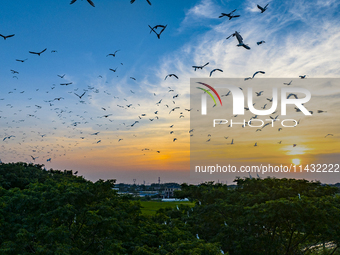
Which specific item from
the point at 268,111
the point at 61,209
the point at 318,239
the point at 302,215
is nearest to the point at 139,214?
the point at 61,209

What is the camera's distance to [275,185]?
23250 mm

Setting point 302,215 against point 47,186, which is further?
point 47,186

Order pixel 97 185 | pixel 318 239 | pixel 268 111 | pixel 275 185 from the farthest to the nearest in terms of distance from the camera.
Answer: pixel 268 111
pixel 275 185
pixel 318 239
pixel 97 185

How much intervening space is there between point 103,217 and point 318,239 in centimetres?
1496

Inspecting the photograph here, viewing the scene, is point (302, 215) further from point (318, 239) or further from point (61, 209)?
point (61, 209)

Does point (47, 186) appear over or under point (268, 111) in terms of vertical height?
under

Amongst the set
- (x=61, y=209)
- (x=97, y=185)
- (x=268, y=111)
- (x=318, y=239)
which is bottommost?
(x=318, y=239)

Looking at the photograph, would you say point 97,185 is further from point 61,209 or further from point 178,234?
point 178,234

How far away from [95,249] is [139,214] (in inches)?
209

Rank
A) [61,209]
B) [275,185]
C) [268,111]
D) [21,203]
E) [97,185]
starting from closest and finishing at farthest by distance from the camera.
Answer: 1. [61,209]
2. [21,203]
3. [97,185]
4. [275,185]
5. [268,111]

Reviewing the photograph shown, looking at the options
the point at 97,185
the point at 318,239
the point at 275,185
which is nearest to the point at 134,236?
the point at 97,185

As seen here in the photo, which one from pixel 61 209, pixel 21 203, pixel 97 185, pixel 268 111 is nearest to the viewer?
pixel 61 209

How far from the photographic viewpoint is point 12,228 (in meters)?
14.1

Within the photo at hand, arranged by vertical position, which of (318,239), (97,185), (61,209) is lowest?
(318,239)
